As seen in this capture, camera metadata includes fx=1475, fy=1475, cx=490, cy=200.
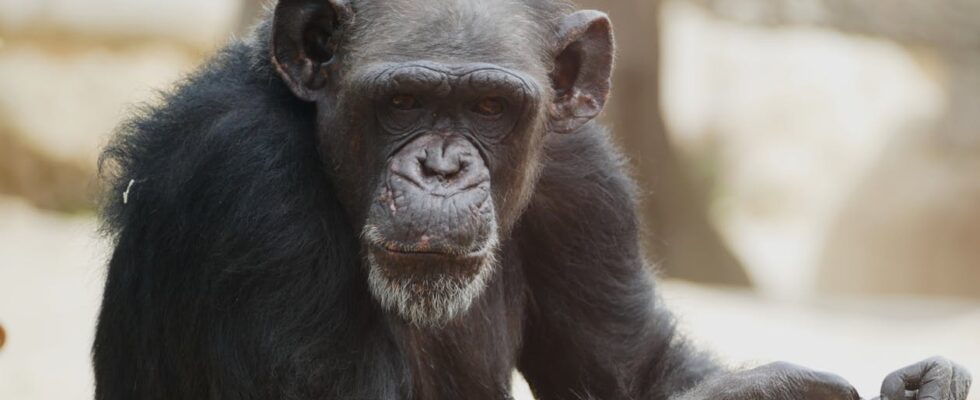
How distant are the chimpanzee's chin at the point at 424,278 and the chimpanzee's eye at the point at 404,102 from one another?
64 centimetres

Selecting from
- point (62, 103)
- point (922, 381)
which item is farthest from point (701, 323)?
point (62, 103)

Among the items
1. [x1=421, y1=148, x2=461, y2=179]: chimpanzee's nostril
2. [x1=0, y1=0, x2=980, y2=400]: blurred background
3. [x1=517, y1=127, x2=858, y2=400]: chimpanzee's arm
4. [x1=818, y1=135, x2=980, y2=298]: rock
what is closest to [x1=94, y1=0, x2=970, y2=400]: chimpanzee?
[x1=421, y1=148, x2=461, y2=179]: chimpanzee's nostril

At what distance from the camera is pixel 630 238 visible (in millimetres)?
8156

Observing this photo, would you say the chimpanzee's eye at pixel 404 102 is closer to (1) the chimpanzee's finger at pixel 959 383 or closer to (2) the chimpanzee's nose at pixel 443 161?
(2) the chimpanzee's nose at pixel 443 161

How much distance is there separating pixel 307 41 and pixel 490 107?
93 centimetres

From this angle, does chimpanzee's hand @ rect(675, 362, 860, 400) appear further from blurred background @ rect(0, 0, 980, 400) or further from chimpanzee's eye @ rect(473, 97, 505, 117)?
blurred background @ rect(0, 0, 980, 400)

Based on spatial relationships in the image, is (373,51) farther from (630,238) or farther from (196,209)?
(630,238)

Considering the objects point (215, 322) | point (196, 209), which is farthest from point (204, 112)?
point (215, 322)

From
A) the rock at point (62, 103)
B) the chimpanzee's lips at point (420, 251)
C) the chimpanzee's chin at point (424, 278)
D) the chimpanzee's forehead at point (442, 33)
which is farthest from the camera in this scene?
the rock at point (62, 103)

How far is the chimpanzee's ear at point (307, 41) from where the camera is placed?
6738 mm

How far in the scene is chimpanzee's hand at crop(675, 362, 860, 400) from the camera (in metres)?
6.70

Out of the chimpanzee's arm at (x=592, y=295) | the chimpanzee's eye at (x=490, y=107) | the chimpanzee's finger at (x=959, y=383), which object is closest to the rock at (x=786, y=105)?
the chimpanzee's arm at (x=592, y=295)

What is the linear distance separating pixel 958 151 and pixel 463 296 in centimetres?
1854

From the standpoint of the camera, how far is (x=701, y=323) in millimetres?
14898
